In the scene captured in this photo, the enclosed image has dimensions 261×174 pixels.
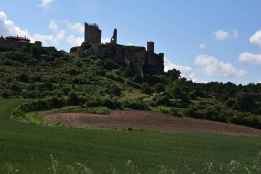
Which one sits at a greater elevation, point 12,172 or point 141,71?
point 141,71

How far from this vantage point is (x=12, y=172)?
1706 centimetres

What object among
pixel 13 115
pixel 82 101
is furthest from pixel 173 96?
pixel 13 115

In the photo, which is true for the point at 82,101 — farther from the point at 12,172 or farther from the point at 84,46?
the point at 84,46

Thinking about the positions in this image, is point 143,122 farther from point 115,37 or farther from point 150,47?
point 150,47

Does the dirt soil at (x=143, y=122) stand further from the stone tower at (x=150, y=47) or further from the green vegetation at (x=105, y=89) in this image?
the stone tower at (x=150, y=47)

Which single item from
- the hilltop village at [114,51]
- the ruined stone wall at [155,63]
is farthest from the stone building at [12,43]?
the ruined stone wall at [155,63]

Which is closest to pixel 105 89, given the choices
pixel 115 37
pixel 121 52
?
pixel 121 52

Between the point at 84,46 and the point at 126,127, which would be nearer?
the point at 126,127

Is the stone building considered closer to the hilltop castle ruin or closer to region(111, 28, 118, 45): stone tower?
the hilltop castle ruin

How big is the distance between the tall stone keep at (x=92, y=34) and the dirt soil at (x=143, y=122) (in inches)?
3067

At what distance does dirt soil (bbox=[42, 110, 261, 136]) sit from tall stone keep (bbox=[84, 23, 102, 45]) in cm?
7789

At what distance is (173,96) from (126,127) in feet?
120

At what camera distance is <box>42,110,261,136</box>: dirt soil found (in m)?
55.4

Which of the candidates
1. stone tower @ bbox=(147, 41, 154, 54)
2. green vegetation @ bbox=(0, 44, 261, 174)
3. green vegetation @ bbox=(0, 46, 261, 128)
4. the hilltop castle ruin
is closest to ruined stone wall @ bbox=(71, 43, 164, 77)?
the hilltop castle ruin
